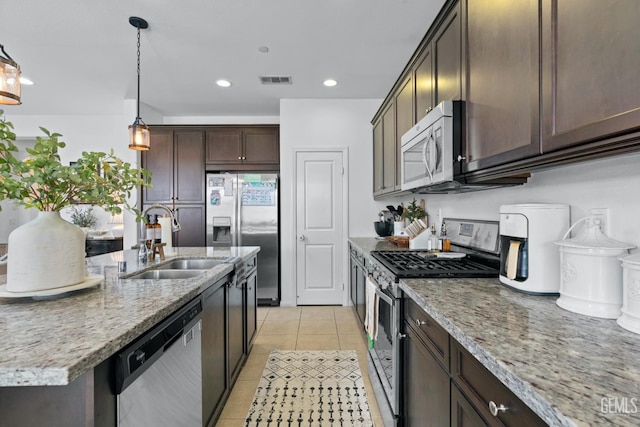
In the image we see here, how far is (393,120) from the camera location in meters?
2.92

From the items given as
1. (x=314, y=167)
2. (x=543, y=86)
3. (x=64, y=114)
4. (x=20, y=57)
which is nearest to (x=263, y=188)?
(x=314, y=167)

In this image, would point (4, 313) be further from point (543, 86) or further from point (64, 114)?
point (64, 114)

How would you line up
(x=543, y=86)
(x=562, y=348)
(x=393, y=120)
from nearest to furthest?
(x=562, y=348), (x=543, y=86), (x=393, y=120)

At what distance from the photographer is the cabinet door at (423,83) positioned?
76.2 inches

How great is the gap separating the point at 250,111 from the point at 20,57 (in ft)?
8.19

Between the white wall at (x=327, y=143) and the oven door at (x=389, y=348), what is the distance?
2.16 metres

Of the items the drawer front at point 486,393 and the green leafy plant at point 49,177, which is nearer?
the drawer front at point 486,393

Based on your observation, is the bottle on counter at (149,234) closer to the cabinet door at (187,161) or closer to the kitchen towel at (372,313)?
the kitchen towel at (372,313)

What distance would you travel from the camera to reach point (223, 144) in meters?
4.21

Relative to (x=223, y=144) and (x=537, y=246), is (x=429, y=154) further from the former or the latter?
(x=223, y=144)

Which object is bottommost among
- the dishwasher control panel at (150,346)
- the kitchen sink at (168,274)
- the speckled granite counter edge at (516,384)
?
the dishwasher control panel at (150,346)

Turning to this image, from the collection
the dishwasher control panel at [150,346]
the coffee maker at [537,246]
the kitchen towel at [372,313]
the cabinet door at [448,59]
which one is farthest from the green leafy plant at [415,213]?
the dishwasher control panel at [150,346]

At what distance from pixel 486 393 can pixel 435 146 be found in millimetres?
1266

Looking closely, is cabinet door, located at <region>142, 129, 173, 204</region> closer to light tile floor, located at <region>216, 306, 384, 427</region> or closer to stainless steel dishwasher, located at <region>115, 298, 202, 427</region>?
light tile floor, located at <region>216, 306, 384, 427</region>
